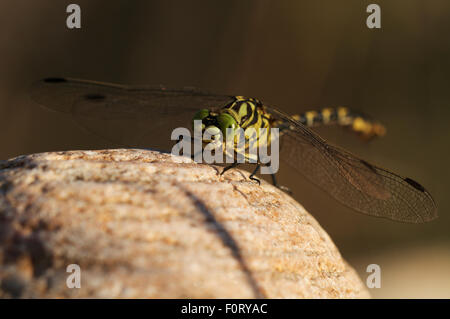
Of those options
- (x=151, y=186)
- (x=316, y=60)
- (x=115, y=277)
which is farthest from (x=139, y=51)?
(x=115, y=277)

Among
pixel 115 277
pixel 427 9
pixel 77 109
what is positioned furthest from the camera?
pixel 427 9

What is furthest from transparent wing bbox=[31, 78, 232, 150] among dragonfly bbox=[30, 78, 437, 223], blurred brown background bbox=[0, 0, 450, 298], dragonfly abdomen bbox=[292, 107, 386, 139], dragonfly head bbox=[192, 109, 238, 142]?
blurred brown background bbox=[0, 0, 450, 298]

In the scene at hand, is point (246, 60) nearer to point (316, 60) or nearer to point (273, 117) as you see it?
point (316, 60)

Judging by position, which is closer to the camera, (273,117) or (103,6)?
(273,117)

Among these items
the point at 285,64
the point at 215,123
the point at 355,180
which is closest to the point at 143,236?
the point at 215,123

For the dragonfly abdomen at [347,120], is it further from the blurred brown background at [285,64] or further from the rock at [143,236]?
the rock at [143,236]

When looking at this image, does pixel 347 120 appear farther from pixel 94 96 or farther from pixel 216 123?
pixel 94 96

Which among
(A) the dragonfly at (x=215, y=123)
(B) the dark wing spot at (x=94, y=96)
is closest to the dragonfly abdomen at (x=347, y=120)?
(A) the dragonfly at (x=215, y=123)
